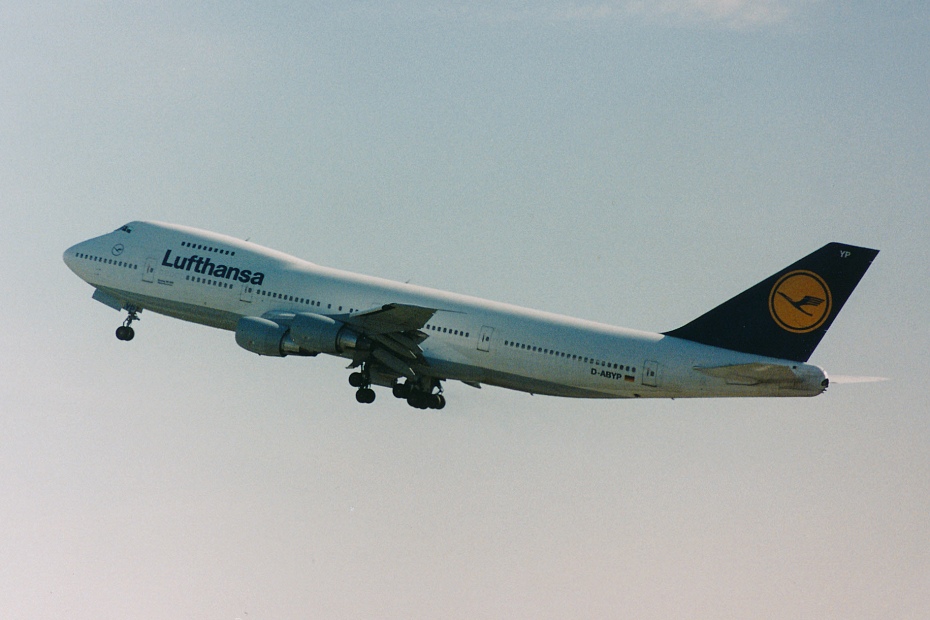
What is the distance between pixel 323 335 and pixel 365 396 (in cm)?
349

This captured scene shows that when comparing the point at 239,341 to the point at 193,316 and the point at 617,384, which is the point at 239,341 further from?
the point at 617,384

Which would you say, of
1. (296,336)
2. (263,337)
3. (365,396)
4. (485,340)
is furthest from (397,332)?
(263,337)

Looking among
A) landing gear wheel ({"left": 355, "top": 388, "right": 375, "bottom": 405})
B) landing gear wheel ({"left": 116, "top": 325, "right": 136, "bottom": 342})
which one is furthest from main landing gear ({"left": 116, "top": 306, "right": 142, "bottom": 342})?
landing gear wheel ({"left": 355, "top": 388, "right": 375, "bottom": 405})

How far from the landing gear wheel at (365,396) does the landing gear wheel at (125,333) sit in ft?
34.1

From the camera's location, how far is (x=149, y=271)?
53219 mm

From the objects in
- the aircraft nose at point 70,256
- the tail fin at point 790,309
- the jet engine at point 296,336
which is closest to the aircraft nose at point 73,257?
the aircraft nose at point 70,256

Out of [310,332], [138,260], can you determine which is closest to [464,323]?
[310,332]

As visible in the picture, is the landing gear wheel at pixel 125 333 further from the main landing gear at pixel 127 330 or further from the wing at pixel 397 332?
the wing at pixel 397 332

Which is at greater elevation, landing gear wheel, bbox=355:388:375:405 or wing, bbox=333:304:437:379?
wing, bbox=333:304:437:379

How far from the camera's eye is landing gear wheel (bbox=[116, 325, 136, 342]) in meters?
54.9

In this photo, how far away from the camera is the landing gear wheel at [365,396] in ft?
167

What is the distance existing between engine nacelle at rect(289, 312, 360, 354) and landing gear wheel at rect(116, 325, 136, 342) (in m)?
9.34

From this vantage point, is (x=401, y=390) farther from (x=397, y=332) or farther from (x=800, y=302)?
(x=800, y=302)

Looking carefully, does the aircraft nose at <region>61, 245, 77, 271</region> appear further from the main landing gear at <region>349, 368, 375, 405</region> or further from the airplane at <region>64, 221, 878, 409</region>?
the main landing gear at <region>349, 368, 375, 405</region>
